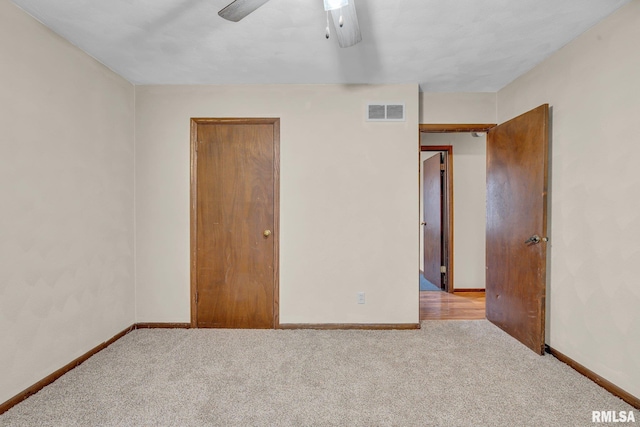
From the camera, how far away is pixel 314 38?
2.17m

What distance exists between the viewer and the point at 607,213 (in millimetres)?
1996

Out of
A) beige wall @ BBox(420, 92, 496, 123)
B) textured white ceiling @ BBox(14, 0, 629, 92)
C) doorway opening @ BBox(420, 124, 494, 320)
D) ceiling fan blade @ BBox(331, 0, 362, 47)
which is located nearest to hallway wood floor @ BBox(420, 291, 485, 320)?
doorway opening @ BBox(420, 124, 494, 320)

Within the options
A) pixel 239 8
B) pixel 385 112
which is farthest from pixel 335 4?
pixel 385 112

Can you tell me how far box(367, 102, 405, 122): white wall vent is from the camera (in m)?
2.98

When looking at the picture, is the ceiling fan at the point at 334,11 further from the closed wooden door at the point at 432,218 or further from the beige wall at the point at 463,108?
the closed wooden door at the point at 432,218

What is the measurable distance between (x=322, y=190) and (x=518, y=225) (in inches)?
69.6

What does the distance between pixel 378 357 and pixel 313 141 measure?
6.47ft

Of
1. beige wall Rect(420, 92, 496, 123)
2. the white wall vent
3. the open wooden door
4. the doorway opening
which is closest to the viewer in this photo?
the open wooden door

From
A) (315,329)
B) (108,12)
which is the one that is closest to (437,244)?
(315,329)

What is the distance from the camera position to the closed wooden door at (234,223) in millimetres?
3020

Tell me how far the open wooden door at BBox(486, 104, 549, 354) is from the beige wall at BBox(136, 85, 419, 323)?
82cm

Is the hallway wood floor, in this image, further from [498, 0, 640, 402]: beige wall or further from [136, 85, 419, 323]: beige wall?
[498, 0, 640, 402]: beige wall

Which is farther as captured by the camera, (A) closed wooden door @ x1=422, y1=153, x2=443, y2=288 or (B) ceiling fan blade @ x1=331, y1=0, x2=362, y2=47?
(A) closed wooden door @ x1=422, y1=153, x2=443, y2=288

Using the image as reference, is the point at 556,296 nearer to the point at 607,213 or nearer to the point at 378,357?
the point at 607,213
